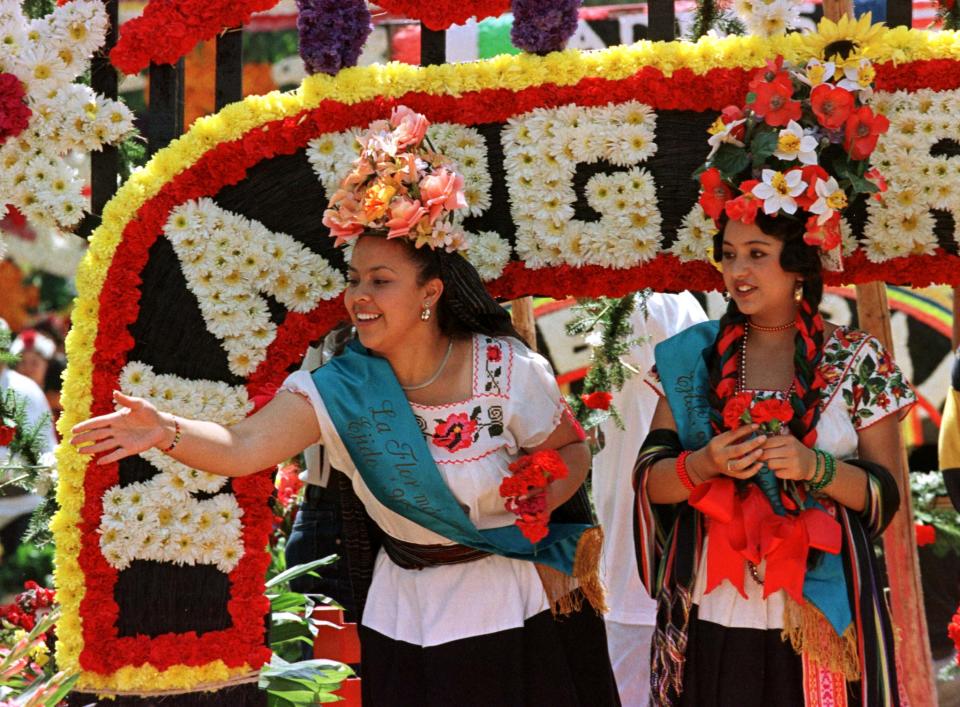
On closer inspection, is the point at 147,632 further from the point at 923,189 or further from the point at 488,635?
the point at 923,189

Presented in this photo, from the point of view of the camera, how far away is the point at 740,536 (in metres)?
3.48

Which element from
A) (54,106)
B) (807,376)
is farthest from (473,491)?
(54,106)

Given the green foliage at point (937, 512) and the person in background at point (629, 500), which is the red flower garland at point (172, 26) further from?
the green foliage at point (937, 512)

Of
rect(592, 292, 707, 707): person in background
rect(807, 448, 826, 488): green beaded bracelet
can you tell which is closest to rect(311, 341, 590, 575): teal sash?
rect(807, 448, 826, 488): green beaded bracelet

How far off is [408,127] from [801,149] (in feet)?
3.24

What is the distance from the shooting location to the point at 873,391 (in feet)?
11.6

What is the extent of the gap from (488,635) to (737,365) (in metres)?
0.93

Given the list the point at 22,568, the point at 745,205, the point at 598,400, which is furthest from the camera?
the point at 22,568

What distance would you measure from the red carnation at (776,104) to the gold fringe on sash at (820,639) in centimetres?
119

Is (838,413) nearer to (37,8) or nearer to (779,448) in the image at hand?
(779,448)

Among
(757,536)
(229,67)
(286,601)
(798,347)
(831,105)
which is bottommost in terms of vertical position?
(286,601)

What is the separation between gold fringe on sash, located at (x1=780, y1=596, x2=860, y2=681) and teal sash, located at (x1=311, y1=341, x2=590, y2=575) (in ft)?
2.32

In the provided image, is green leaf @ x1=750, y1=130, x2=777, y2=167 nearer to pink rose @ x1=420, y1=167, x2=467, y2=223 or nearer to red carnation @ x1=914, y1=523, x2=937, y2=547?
pink rose @ x1=420, y1=167, x2=467, y2=223

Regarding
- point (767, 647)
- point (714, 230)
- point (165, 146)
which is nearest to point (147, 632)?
point (165, 146)
